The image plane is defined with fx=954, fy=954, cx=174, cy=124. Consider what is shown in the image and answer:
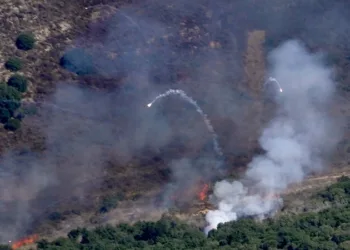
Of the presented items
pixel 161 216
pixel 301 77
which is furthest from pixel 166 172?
pixel 301 77

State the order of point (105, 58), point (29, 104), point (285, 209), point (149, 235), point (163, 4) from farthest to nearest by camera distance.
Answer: point (163, 4), point (105, 58), point (29, 104), point (285, 209), point (149, 235)

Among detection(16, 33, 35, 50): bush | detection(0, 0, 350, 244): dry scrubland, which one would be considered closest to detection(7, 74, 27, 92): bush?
detection(0, 0, 350, 244): dry scrubland

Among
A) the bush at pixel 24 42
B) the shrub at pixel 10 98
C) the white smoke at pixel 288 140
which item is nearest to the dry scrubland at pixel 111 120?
the bush at pixel 24 42

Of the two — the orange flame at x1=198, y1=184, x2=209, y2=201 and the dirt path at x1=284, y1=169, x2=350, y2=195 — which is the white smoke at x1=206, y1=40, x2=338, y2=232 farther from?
the orange flame at x1=198, y1=184, x2=209, y2=201

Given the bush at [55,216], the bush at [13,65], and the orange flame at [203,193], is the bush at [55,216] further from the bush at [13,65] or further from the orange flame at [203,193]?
the bush at [13,65]

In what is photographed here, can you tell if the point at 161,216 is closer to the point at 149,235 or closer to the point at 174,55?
the point at 149,235

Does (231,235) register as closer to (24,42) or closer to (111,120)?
(111,120)
